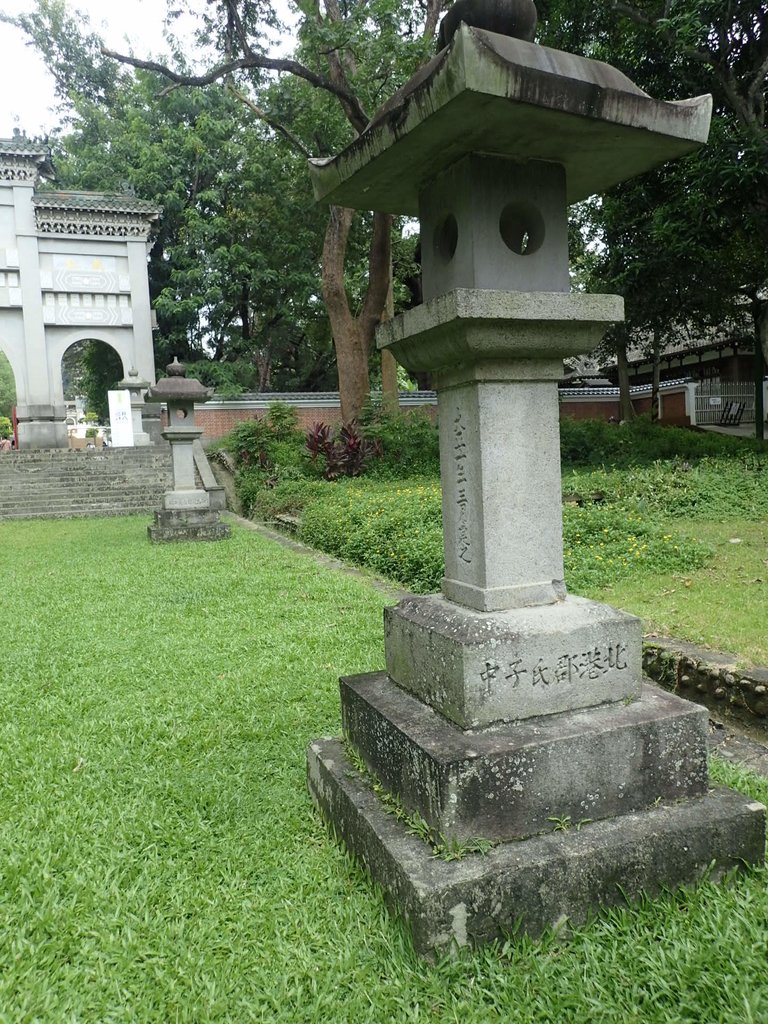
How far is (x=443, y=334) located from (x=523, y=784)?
132 cm

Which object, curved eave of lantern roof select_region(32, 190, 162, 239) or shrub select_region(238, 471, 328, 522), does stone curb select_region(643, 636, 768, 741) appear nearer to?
shrub select_region(238, 471, 328, 522)

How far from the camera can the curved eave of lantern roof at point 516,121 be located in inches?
74.2

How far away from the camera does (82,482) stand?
15.9 metres

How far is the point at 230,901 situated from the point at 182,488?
30.0ft

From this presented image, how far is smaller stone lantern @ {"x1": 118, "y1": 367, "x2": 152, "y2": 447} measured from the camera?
19141mm

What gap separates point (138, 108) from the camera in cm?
2166

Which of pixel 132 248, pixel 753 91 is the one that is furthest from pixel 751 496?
pixel 132 248

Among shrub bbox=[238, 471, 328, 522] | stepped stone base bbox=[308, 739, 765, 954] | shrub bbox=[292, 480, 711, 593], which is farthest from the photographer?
shrub bbox=[238, 471, 328, 522]

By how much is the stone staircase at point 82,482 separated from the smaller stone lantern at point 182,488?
12.6 ft

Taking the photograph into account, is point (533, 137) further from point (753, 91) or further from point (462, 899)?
point (753, 91)

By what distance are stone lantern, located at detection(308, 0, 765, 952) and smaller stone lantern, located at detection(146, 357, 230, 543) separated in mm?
7772

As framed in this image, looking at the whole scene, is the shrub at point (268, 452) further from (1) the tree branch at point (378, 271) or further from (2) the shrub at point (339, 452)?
(1) the tree branch at point (378, 271)

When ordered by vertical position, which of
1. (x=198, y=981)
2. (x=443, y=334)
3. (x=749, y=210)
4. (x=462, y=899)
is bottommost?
(x=198, y=981)

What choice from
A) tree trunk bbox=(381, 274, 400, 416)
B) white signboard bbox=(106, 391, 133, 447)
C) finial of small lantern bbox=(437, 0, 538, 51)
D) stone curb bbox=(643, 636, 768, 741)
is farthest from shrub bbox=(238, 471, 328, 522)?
finial of small lantern bbox=(437, 0, 538, 51)
